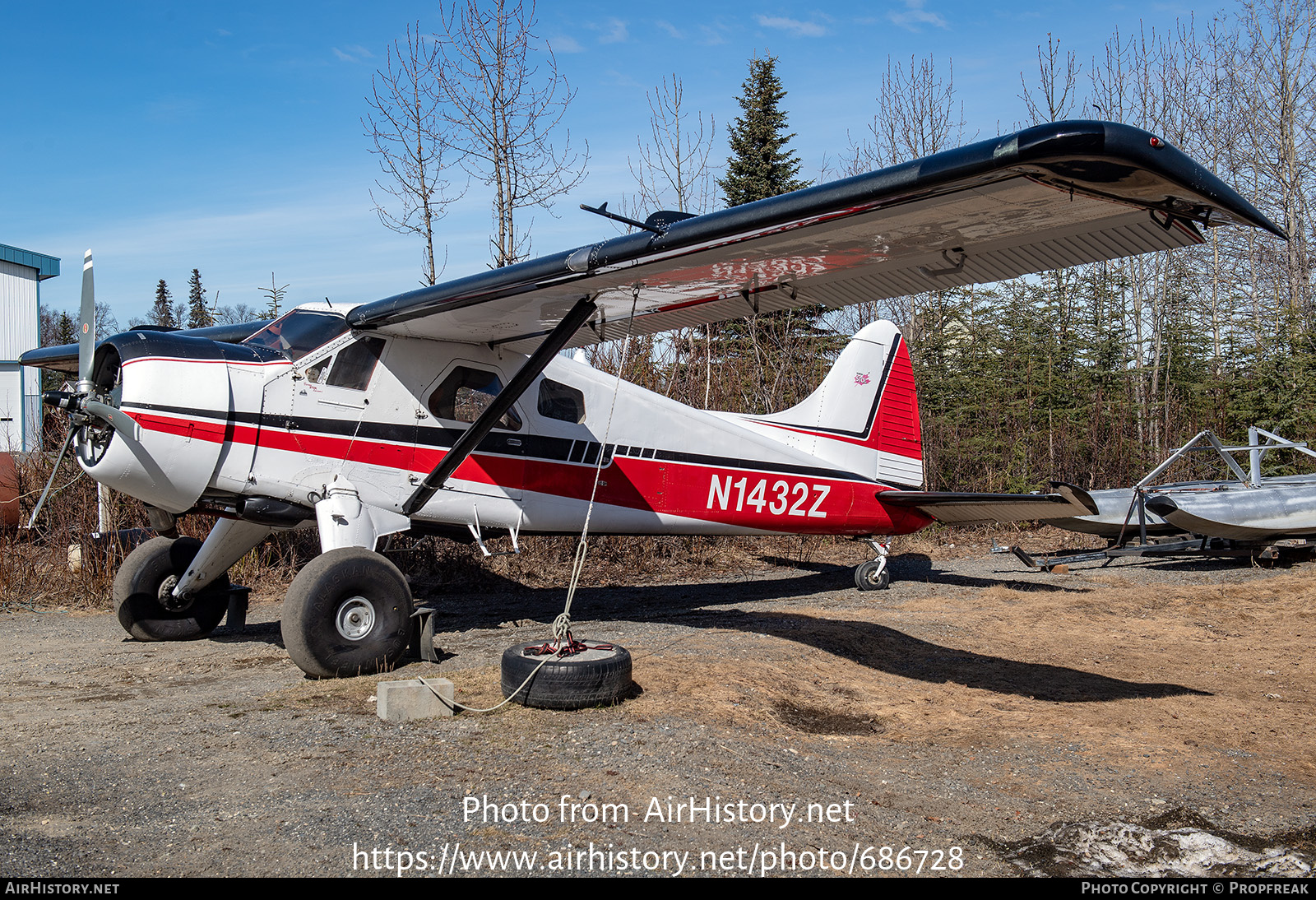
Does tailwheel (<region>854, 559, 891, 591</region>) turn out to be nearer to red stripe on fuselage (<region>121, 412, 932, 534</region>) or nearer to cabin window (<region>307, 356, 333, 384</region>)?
red stripe on fuselage (<region>121, 412, 932, 534</region>)

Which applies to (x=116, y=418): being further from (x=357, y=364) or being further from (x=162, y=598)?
(x=162, y=598)

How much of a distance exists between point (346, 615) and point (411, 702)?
1494 mm

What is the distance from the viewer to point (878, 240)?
17.0 ft

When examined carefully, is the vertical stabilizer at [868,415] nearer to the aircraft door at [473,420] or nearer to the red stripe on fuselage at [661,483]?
the red stripe on fuselage at [661,483]

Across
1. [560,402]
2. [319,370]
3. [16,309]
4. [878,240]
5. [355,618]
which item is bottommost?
[355,618]

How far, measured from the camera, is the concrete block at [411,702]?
493cm

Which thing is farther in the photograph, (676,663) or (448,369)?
(448,369)

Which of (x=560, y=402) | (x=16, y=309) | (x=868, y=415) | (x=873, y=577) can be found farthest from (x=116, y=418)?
(x=16, y=309)

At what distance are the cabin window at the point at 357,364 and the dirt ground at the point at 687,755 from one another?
2.30 meters

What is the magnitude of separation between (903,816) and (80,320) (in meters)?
6.67

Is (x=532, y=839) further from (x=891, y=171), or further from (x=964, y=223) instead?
(x=964, y=223)

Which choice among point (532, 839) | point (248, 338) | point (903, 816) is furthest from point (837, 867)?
point (248, 338)

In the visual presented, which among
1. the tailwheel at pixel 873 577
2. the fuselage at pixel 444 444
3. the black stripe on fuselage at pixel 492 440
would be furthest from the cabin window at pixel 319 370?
the tailwheel at pixel 873 577

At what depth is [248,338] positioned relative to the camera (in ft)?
23.6
